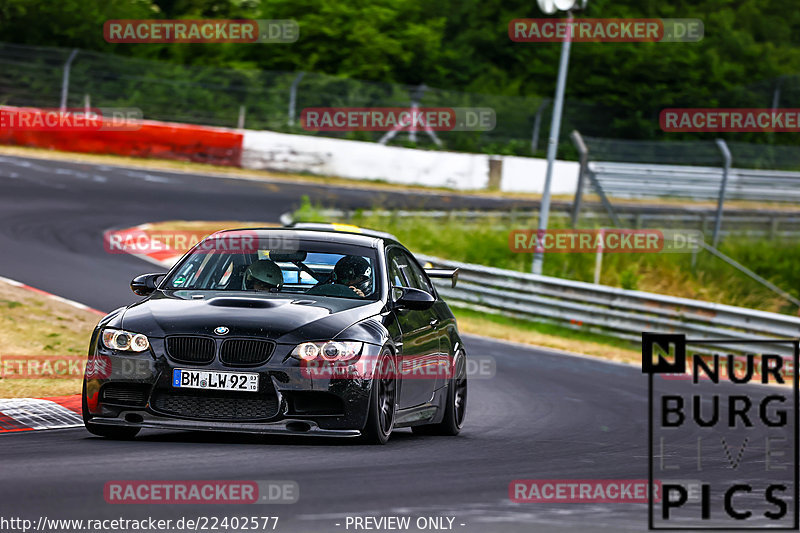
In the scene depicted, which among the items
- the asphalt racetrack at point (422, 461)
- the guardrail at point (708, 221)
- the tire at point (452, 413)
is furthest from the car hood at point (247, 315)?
the guardrail at point (708, 221)

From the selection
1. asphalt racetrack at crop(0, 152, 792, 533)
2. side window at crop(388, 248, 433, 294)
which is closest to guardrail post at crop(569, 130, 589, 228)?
asphalt racetrack at crop(0, 152, 792, 533)

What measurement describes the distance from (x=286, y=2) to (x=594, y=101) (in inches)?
443

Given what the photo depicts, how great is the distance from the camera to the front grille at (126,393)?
759cm

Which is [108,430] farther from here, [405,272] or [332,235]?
[405,272]

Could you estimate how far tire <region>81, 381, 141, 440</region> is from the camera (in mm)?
7863

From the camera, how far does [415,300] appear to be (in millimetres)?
8539

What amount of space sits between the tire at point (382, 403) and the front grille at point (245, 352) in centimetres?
68

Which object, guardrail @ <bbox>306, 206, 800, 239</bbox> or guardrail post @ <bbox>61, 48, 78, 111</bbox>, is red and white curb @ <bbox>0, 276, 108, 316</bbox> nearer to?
guardrail @ <bbox>306, 206, 800, 239</bbox>

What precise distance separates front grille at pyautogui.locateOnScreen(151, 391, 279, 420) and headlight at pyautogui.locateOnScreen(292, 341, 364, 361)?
0.29m

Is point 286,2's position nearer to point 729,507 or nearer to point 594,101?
point 594,101

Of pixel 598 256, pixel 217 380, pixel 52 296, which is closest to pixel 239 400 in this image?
pixel 217 380

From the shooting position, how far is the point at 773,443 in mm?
10195

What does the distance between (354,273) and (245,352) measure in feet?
4.69

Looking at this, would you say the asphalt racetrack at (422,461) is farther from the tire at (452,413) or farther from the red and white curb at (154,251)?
the red and white curb at (154,251)
